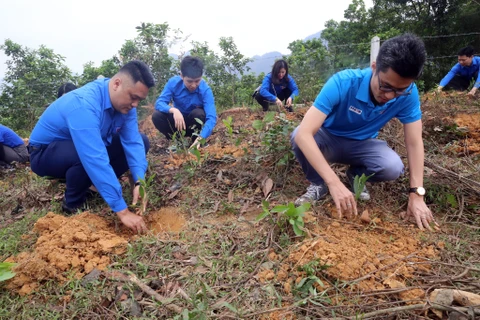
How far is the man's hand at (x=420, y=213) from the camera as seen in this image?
6.48ft

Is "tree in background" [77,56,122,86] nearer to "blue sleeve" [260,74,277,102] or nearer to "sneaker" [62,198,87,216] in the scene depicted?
"blue sleeve" [260,74,277,102]

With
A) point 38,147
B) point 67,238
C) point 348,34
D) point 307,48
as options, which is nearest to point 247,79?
point 307,48

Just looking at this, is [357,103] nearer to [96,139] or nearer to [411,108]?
[411,108]

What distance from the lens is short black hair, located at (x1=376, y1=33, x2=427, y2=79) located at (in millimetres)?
1604

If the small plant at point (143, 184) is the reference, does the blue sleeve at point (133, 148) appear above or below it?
above

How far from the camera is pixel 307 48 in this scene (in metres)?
10.9

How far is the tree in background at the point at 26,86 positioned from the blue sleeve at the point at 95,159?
6673 mm

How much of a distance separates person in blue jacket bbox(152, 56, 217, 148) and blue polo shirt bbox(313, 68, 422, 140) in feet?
6.52

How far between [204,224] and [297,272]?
81cm

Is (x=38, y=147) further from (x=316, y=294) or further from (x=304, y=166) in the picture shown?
(x=316, y=294)

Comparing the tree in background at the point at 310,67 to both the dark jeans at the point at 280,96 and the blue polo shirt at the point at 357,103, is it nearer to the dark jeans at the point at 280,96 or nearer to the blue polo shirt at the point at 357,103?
the dark jeans at the point at 280,96

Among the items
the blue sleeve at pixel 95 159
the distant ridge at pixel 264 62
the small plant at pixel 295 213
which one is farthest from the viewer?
the distant ridge at pixel 264 62

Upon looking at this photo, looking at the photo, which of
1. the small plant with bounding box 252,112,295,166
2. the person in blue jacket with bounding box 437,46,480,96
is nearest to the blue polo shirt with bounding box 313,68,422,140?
the small plant with bounding box 252,112,295,166

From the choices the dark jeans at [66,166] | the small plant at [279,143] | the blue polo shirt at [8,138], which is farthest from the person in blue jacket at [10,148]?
the small plant at [279,143]
